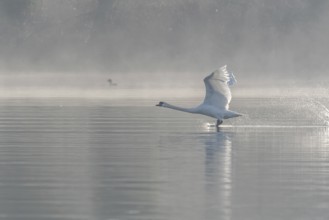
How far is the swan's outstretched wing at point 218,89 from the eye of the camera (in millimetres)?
29391

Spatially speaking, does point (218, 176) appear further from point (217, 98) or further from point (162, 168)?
point (217, 98)

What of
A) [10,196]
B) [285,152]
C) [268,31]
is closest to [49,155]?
[285,152]

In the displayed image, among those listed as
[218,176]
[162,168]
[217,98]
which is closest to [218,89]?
[217,98]

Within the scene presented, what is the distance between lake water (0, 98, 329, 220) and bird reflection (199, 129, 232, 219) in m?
0.01

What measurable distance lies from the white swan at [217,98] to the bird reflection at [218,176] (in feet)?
10.2

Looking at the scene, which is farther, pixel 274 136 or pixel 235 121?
pixel 235 121

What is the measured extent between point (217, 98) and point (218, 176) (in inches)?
420

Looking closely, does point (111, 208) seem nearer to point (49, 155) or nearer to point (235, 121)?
point (49, 155)

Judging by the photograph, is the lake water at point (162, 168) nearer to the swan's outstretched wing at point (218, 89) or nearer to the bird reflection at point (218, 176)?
the bird reflection at point (218, 176)

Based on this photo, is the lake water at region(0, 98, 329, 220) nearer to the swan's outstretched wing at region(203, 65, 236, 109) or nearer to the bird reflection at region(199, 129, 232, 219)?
the bird reflection at region(199, 129, 232, 219)

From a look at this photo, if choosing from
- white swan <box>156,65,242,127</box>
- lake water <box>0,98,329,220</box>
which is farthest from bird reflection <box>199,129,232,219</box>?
white swan <box>156,65,242,127</box>

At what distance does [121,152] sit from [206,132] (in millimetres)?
5357

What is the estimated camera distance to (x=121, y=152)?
2283 cm

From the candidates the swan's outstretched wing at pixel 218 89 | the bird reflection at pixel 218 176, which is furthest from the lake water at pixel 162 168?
the swan's outstretched wing at pixel 218 89
